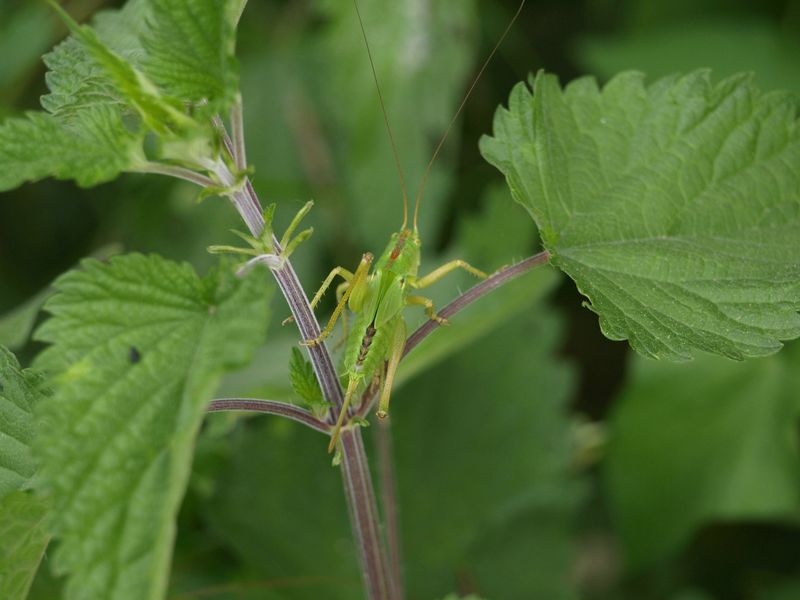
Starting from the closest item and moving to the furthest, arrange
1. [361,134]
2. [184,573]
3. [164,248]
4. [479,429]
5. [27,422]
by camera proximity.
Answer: [27,422] → [184,573] → [479,429] → [361,134] → [164,248]

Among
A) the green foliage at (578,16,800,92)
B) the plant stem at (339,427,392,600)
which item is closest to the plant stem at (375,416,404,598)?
the plant stem at (339,427,392,600)

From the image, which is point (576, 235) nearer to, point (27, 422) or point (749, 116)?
point (749, 116)

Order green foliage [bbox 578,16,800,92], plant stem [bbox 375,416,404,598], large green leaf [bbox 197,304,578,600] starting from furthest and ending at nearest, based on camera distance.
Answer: green foliage [bbox 578,16,800,92]
large green leaf [bbox 197,304,578,600]
plant stem [bbox 375,416,404,598]

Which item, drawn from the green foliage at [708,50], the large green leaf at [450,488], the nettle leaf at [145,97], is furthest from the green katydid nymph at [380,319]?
the green foliage at [708,50]

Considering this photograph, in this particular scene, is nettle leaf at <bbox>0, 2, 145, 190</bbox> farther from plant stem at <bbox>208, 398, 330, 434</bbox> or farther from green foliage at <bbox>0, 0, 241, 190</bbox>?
plant stem at <bbox>208, 398, 330, 434</bbox>

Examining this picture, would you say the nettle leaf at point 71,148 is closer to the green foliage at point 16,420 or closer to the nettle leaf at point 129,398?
the nettle leaf at point 129,398

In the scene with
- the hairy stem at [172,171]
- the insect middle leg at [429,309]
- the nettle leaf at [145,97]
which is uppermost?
the nettle leaf at [145,97]

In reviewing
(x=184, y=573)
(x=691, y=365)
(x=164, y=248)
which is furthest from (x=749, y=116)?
(x=164, y=248)
